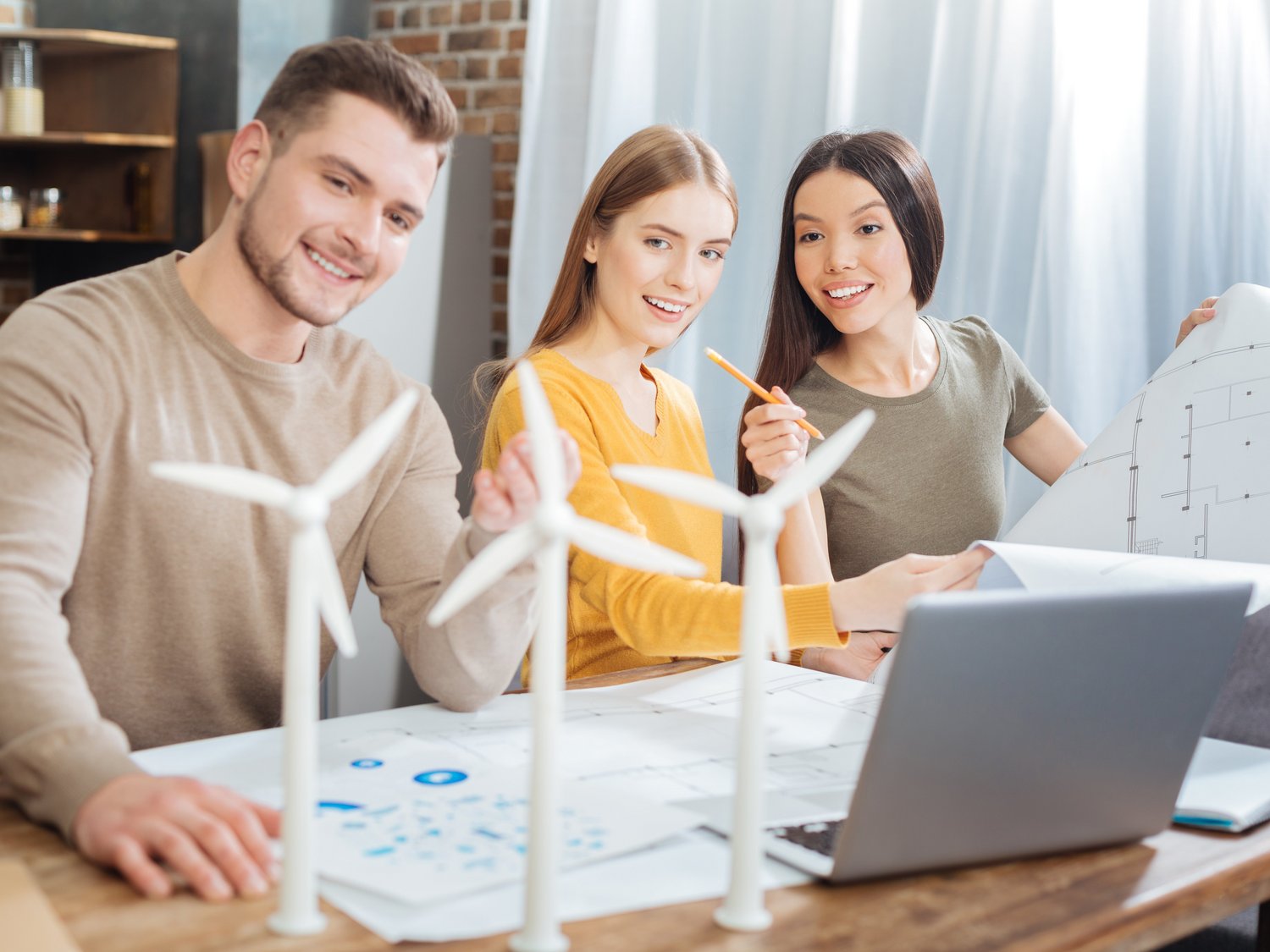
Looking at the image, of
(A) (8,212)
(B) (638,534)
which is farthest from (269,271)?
(A) (8,212)

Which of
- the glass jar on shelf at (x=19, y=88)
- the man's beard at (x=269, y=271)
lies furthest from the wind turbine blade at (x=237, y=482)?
the glass jar on shelf at (x=19, y=88)

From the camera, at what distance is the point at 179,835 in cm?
73

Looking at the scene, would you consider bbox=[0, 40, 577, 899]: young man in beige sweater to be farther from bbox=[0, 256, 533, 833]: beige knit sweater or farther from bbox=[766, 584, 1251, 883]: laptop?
bbox=[766, 584, 1251, 883]: laptop

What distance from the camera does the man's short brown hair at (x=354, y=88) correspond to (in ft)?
A: 3.91

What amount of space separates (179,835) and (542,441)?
1.05 feet

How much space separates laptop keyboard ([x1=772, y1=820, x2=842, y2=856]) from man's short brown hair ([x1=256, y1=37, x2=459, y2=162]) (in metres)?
0.74

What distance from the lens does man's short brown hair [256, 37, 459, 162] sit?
119cm

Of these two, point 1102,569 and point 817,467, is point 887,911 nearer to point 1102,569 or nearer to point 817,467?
point 817,467

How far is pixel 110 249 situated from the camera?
338cm

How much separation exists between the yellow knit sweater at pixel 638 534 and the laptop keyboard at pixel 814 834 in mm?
434

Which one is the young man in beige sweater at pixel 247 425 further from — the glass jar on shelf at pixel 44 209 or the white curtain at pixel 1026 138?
the glass jar on shelf at pixel 44 209

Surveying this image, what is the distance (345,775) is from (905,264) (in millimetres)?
1202

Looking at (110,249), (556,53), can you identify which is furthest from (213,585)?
(110,249)

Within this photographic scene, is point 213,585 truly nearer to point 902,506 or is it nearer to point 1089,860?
point 1089,860
